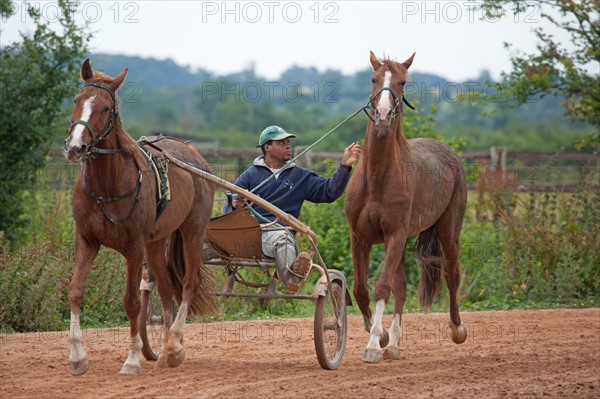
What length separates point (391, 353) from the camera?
779cm

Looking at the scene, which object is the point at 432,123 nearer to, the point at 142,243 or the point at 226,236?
the point at 226,236

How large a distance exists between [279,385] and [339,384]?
47 cm

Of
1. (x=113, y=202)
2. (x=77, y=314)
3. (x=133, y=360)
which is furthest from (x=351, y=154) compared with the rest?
(x=77, y=314)

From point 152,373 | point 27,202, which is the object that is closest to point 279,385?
point 152,373

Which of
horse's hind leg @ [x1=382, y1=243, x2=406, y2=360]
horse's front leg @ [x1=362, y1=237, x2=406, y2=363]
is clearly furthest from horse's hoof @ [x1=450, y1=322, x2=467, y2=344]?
horse's front leg @ [x1=362, y1=237, x2=406, y2=363]

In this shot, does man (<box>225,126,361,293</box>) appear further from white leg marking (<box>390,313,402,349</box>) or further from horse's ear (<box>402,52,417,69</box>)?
white leg marking (<box>390,313,402,349</box>)

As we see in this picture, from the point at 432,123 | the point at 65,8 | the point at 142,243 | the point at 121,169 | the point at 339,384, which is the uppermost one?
the point at 65,8

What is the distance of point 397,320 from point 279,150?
6.45 feet

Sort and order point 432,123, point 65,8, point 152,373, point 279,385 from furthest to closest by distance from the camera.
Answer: point 432,123 → point 65,8 → point 152,373 → point 279,385

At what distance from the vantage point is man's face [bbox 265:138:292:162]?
823 cm

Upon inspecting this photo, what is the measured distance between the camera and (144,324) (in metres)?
7.48

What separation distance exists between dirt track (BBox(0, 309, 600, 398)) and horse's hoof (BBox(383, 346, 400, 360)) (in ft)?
0.46

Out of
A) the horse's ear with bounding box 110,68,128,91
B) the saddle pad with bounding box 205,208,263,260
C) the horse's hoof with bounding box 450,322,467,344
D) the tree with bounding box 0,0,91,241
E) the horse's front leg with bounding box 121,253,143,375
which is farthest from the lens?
the tree with bounding box 0,0,91,241

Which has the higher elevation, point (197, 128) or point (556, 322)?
point (197, 128)
